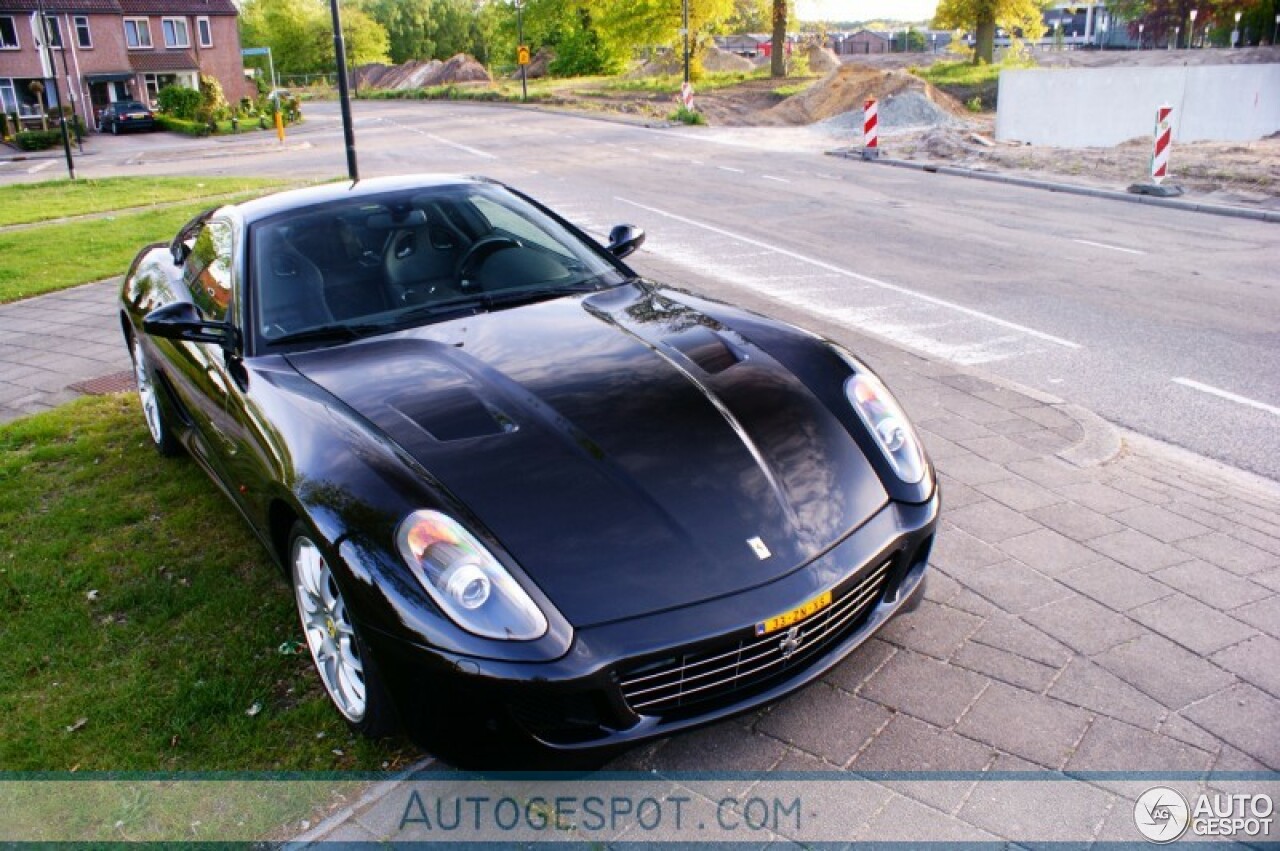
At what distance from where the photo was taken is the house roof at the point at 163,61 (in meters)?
54.8

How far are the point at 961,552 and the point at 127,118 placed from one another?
4891 cm

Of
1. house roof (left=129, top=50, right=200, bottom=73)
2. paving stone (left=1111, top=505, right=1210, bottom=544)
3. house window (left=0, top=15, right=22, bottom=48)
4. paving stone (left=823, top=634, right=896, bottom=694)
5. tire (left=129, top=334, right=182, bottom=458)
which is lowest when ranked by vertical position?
paving stone (left=1111, top=505, right=1210, bottom=544)

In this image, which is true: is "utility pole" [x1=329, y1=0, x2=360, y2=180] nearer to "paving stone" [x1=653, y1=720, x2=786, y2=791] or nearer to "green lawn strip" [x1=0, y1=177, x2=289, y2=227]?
"green lawn strip" [x1=0, y1=177, x2=289, y2=227]

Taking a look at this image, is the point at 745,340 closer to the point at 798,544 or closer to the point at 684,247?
the point at 798,544

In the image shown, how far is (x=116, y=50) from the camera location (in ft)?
177

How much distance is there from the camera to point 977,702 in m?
2.97

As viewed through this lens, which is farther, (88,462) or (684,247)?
(684,247)

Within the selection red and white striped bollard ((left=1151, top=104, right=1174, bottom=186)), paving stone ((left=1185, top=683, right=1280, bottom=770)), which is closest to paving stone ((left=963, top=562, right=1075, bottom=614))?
paving stone ((left=1185, top=683, right=1280, bottom=770))

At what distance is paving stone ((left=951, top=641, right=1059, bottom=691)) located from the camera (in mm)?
3062

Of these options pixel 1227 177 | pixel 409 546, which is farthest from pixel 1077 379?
pixel 1227 177

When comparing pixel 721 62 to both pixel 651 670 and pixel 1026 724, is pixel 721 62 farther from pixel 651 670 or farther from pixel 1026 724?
pixel 651 670

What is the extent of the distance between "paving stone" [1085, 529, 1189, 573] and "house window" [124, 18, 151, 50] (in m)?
62.1

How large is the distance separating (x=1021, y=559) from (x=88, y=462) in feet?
14.9

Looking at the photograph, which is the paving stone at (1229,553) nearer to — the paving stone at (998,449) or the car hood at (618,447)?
the paving stone at (998,449)
